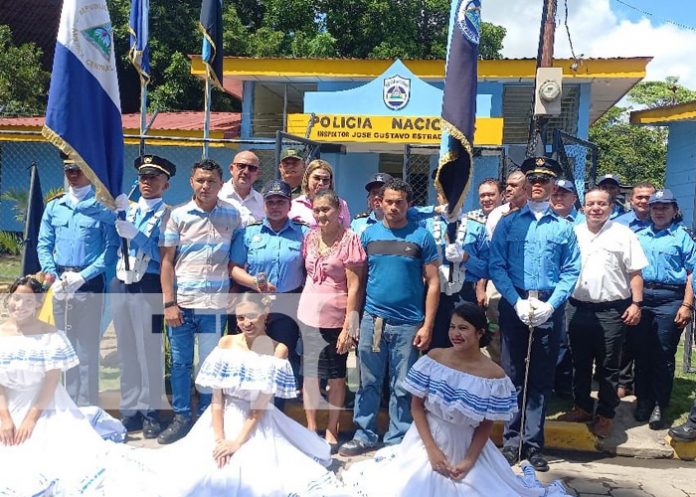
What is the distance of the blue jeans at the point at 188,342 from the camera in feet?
14.8

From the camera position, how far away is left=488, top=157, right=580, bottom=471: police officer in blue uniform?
4.28 m

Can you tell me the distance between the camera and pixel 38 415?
12.7ft

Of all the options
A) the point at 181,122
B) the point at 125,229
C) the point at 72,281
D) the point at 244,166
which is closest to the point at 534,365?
the point at 244,166

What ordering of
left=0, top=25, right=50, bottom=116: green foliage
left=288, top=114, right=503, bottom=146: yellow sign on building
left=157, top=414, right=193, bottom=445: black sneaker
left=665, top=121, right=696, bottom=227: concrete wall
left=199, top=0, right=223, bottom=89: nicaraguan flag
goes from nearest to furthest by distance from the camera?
left=157, top=414, right=193, bottom=445: black sneaker, left=199, top=0, right=223, bottom=89: nicaraguan flag, left=288, top=114, right=503, bottom=146: yellow sign on building, left=665, top=121, right=696, bottom=227: concrete wall, left=0, top=25, right=50, bottom=116: green foliage

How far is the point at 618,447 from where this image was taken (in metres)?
4.73

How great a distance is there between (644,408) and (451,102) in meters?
2.85

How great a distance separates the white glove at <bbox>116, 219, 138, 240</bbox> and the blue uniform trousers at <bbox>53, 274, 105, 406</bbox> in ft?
1.83

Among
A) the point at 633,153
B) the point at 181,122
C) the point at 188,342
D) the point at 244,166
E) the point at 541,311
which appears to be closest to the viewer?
the point at 541,311

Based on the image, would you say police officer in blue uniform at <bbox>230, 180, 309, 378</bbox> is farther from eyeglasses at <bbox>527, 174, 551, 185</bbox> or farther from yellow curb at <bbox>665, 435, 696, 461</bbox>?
yellow curb at <bbox>665, 435, 696, 461</bbox>

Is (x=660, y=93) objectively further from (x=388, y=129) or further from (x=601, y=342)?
(x=601, y=342)

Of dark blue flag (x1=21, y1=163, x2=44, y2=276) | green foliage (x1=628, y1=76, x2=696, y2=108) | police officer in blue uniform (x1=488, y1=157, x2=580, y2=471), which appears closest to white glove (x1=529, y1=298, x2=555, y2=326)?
police officer in blue uniform (x1=488, y1=157, x2=580, y2=471)

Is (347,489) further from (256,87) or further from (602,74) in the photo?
(256,87)

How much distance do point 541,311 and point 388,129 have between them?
7.67 meters

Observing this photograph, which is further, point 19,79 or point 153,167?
point 19,79
